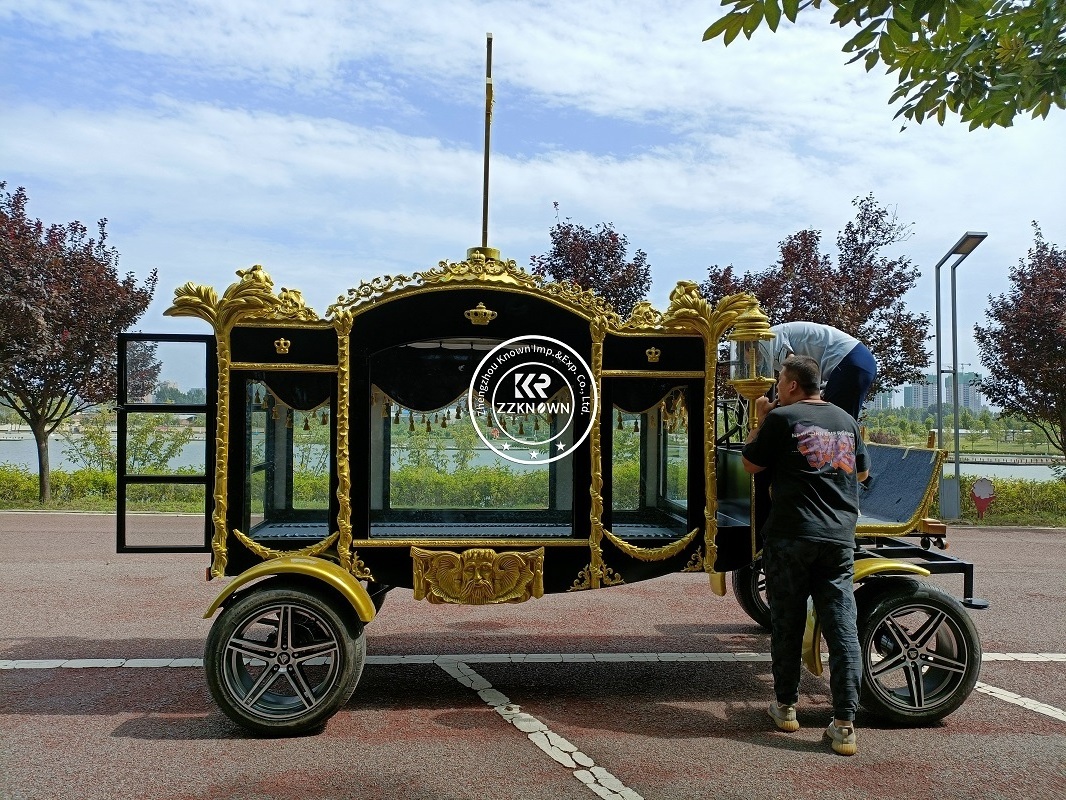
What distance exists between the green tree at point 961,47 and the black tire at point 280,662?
11.7ft

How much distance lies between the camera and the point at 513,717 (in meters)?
5.03

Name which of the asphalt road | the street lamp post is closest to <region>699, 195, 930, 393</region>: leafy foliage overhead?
the street lamp post

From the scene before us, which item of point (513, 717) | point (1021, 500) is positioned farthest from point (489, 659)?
point (1021, 500)

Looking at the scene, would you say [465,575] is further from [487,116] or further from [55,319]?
[55,319]

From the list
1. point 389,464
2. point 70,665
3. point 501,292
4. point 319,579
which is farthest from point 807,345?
point 70,665

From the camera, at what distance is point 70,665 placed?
5.94 metres

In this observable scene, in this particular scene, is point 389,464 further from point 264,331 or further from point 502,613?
point 502,613

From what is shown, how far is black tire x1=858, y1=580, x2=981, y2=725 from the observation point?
4.94 meters

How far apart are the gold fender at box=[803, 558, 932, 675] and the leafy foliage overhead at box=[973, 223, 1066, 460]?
40.7ft

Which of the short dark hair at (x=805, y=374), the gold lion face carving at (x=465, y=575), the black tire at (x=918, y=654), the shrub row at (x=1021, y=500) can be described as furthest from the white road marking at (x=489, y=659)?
the shrub row at (x=1021, y=500)

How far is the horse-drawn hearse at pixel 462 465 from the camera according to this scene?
4988 millimetres

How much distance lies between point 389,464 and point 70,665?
8.89 ft

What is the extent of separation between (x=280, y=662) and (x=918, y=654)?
12.0ft

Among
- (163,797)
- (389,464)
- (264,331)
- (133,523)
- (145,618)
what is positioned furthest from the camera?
(133,523)
